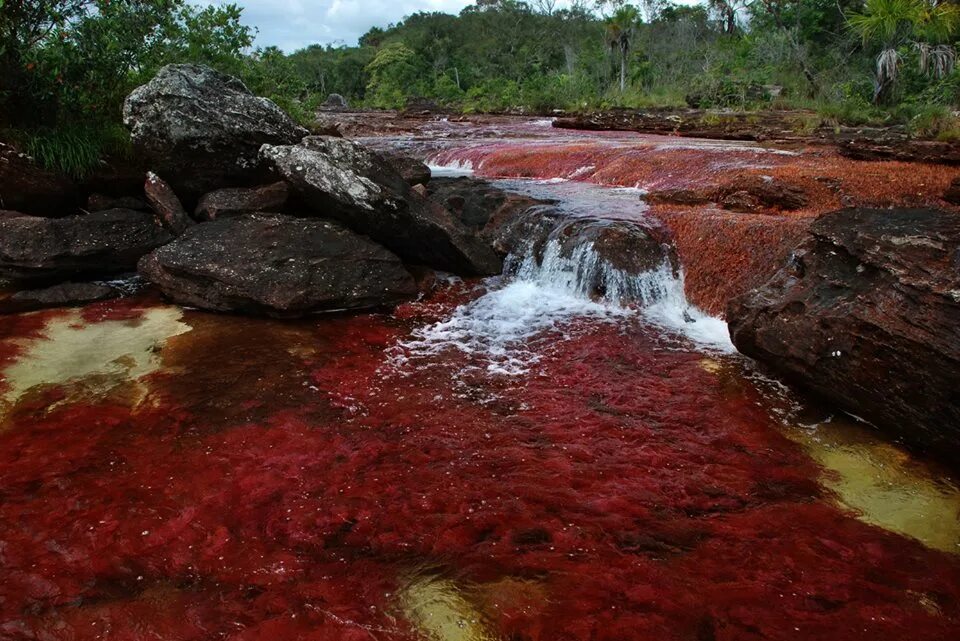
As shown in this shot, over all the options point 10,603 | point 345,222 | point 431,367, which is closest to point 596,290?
point 431,367

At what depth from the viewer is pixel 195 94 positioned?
7.80 meters

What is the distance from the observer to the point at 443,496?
3.74 metres

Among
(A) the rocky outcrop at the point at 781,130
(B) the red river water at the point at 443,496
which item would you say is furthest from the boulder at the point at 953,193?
(B) the red river water at the point at 443,496

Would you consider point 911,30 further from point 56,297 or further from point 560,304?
point 56,297

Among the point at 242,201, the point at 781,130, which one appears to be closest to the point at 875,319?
the point at 242,201

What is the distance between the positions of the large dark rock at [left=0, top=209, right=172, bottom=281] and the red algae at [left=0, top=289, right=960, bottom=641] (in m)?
3.27

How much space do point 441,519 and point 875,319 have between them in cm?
356

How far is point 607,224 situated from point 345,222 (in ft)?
11.9

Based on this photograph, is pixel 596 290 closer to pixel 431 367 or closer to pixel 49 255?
pixel 431 367

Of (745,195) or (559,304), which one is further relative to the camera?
(745,195)

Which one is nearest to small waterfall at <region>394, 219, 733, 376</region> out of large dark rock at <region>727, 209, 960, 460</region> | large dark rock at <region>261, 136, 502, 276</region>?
large dark rock at <region>261, 136, 502, 276</region>

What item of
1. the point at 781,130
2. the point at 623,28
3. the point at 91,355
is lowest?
the point at 91,355

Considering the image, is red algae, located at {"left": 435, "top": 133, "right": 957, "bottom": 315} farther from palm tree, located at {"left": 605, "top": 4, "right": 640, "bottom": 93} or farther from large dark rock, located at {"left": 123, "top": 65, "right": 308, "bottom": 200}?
palm tree, located at {"left": 605, "top": 4, "right": 640, "bottom": 93}

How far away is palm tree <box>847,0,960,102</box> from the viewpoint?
49.7ft
